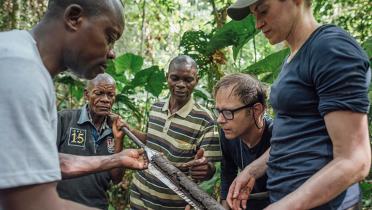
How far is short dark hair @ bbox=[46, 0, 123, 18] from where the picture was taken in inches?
49.4

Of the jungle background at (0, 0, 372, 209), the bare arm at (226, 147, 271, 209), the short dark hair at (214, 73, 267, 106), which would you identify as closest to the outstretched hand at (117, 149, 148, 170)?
the bare arm at (226, 147, 271, 209)

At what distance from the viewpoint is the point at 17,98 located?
37.5 inches

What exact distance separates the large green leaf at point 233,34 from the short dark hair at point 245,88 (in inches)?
67.1

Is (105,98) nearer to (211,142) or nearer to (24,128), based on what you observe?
(211,142)

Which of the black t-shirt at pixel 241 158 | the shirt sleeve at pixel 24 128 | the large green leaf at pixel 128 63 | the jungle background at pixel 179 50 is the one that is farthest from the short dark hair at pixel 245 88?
the large green leaf at pixel 128 63

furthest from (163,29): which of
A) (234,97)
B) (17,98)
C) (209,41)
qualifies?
(17,98)

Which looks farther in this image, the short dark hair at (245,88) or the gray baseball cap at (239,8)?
the short dark hair at (245,88)

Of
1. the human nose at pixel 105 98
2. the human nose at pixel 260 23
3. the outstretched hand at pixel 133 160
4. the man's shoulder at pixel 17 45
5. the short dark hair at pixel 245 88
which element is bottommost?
the outstretched hand at pixel 133 160

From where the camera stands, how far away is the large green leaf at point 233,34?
4.06 meters

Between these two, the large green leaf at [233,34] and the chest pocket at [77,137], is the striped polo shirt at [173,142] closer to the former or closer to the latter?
the chest pocket at [77,137]

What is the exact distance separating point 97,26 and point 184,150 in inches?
80.2

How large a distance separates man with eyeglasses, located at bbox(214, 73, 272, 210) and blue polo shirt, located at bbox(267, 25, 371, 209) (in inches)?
24.4

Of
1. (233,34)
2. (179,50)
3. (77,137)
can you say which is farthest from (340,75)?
(179,50)

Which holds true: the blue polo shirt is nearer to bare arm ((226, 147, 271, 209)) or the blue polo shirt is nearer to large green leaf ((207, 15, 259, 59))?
bare arm ((226, 147, 271, 209))
